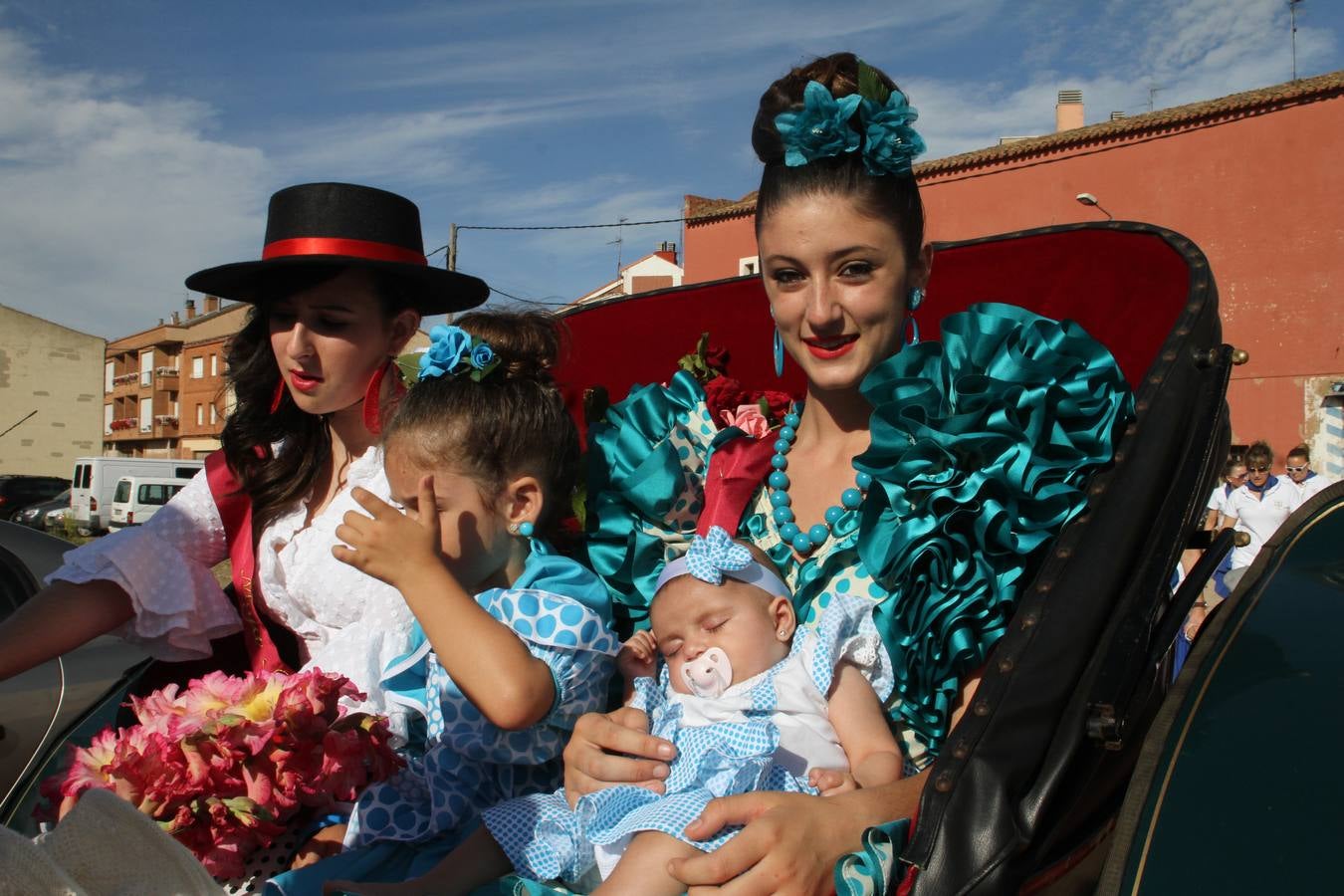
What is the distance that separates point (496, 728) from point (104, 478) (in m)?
26.0

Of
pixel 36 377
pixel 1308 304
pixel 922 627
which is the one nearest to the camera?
pixel 922 627

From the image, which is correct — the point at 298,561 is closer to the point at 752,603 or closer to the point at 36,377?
the point at 752,603

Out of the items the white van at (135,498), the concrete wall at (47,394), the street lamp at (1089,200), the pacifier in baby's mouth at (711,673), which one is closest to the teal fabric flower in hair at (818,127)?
the pacifier in baby's mouth at (711,673)

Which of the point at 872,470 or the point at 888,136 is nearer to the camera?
the point at 872,470

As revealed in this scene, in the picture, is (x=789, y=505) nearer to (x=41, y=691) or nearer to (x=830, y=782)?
(x=830, y=782)

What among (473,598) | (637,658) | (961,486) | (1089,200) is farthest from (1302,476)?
(1089,200)

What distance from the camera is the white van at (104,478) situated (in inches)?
949

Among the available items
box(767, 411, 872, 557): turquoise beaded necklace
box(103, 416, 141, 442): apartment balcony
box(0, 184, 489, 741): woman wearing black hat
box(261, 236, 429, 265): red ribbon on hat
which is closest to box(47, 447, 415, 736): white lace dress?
box(0, 184, 489, 741): woman wearing black hat

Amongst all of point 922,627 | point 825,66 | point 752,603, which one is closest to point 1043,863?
point 922,627

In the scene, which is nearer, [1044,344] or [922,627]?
[922,627]

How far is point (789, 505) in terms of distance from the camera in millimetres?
2303

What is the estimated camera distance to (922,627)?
179 centimetres

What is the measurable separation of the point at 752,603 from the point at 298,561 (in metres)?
1.12

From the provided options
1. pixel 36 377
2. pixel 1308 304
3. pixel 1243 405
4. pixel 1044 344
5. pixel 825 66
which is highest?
pixel 36 377
